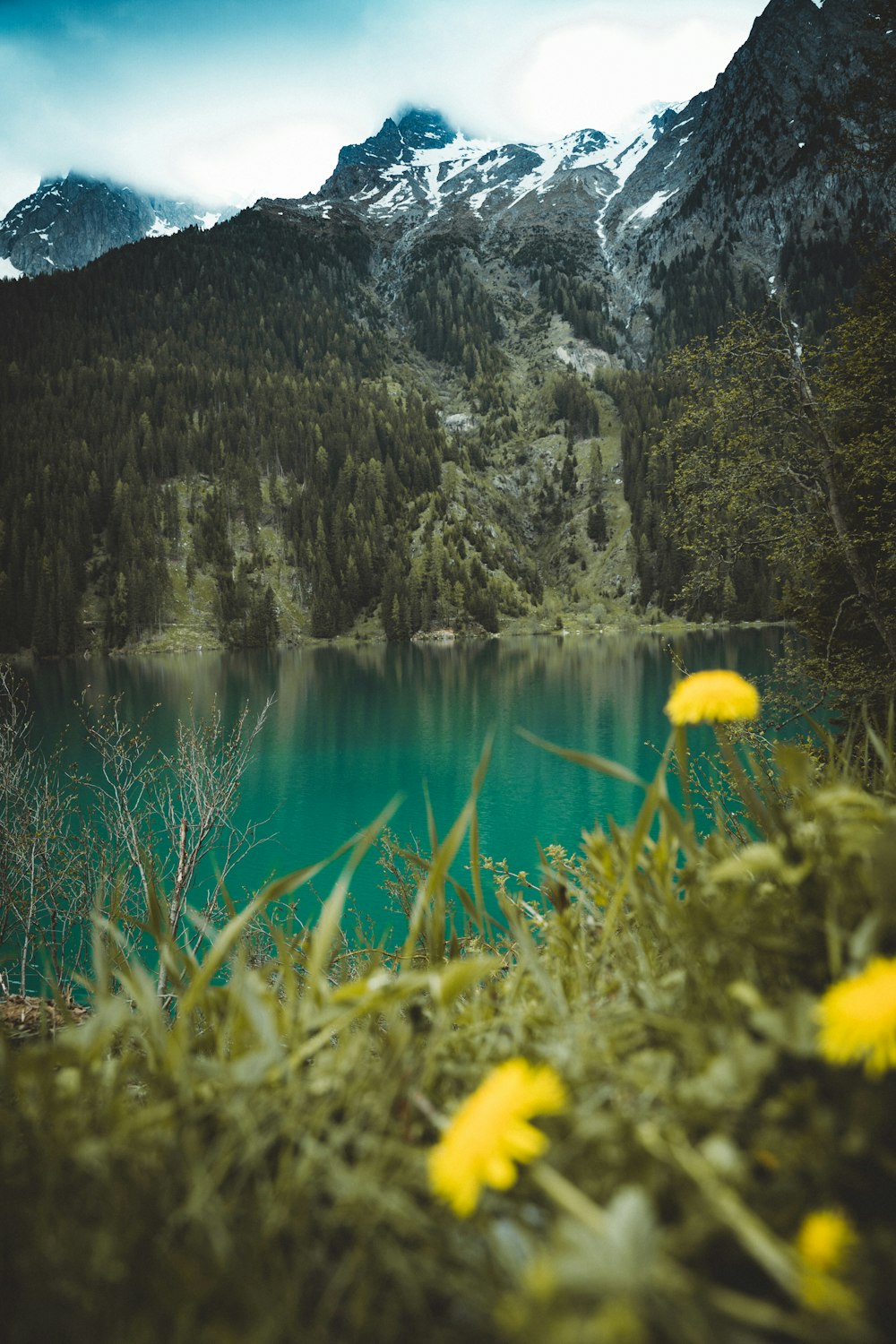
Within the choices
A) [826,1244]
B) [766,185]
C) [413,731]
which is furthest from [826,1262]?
[766,185]

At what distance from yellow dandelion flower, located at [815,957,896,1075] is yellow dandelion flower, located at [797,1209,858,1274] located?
0.13m

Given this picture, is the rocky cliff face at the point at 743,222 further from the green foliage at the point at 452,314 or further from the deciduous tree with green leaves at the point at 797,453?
the deciduous tree with green leaves at the point at 797,453

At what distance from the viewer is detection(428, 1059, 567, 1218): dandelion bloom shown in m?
0.49

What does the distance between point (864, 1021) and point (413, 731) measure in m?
35.7

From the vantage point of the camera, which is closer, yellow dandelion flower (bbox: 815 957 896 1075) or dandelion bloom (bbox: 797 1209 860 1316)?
dandelion bloom (bbox: 797 1209 860 1316)

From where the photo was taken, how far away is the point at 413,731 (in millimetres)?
35969

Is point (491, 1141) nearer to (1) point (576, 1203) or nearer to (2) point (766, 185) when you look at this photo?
(1) point (576, 1203)

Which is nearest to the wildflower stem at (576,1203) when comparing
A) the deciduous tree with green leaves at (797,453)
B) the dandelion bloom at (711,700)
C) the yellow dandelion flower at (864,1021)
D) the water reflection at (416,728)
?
the yellow dandelion flower at (864,1021)

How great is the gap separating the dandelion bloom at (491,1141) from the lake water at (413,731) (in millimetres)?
380

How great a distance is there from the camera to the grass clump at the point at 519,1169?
1.49 ft

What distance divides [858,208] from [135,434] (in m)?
186

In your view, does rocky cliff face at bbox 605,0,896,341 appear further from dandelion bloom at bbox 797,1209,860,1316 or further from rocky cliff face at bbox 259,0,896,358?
dandelion bloom at bbox 797,1209,860,1316

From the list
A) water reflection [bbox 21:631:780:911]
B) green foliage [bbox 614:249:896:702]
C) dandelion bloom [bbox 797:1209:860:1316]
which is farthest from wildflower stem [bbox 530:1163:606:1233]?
green foliage [bbox 614:249:896:702]

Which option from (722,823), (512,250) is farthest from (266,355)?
(722,823)
